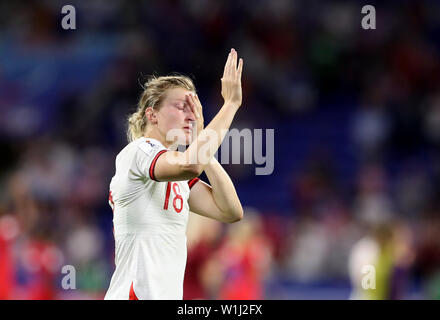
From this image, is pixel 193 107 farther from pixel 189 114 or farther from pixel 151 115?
pixel 151 115

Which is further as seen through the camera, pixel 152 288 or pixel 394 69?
pixel 394 69

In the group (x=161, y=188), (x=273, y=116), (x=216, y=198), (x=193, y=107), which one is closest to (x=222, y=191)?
(x=216, y=198)

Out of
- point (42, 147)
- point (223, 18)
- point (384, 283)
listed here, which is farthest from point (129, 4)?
point (384, 283)

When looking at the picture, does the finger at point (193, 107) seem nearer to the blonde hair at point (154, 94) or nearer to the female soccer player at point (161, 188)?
the female soccer player at point (161, 188)

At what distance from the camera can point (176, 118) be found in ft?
13.6

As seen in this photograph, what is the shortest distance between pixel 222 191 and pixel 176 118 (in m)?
0.51

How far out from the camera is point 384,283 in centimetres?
791

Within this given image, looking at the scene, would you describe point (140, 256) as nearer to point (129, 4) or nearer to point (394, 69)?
point (394, 69)

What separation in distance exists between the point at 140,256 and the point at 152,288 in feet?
0.59

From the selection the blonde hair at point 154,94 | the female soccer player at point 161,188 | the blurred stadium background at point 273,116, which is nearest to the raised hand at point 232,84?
the female soccer player at point 161,188

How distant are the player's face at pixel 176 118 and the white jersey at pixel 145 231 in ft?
0.50

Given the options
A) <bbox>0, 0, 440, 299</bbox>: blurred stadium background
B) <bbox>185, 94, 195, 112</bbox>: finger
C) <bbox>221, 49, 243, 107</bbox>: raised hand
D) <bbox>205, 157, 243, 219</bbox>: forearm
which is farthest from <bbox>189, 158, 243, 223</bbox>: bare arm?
<bbox>0, 0, 440, 299</bbox>: blurred stadium background

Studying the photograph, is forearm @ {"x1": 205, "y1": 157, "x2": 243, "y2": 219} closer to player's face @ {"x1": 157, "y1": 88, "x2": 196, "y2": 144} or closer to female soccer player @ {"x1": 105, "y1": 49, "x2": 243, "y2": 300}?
female soccer player @ {"x1": 105, "y1": 49, "x2": 243, "y2": 300}

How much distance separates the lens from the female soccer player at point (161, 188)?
3756 millimetres
